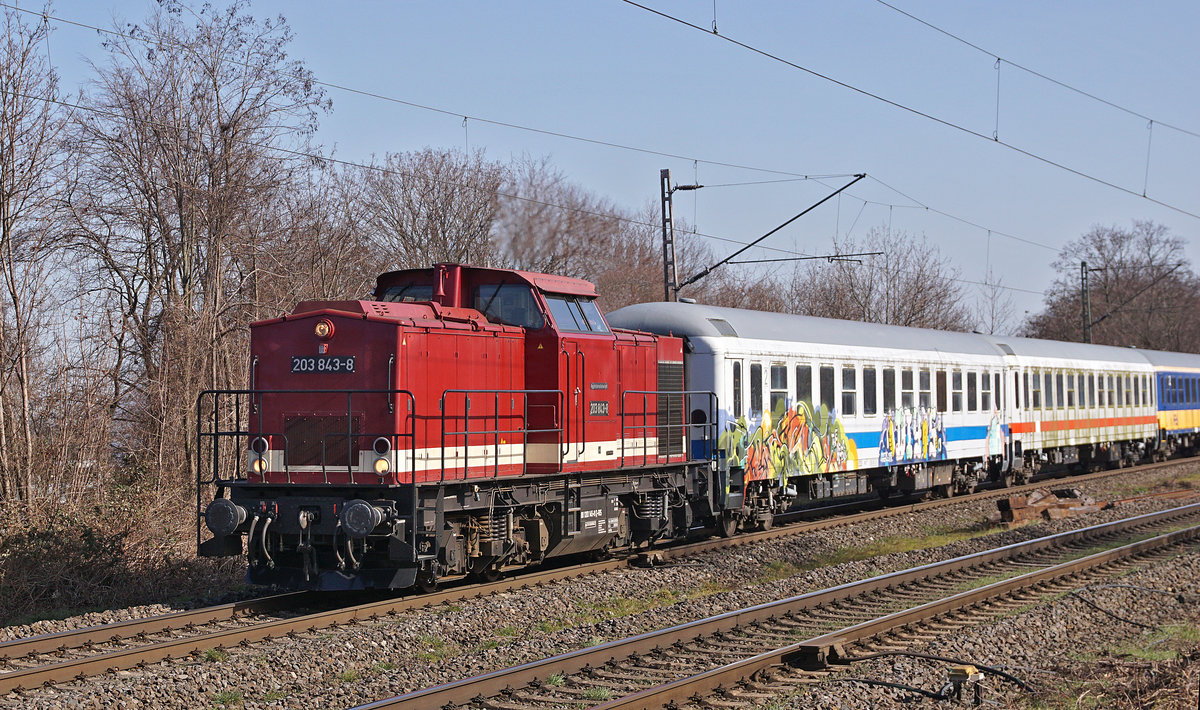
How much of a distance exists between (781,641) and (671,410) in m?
5.64

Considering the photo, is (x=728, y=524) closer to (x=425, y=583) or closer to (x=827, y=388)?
(x=827, y=388)

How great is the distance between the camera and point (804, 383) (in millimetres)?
17719

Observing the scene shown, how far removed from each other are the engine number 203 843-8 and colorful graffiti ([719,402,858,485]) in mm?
6561

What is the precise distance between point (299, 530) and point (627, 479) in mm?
4481

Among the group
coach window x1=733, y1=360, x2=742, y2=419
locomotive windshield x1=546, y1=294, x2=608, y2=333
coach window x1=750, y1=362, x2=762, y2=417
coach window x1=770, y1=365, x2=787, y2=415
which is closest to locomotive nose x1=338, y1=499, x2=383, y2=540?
locomotive windshield x1=546, y1=294, x2=608, y2=333

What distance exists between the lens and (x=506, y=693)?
775cm

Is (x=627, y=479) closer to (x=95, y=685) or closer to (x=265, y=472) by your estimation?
(x=265, y=472)

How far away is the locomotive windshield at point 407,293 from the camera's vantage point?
39.8ft

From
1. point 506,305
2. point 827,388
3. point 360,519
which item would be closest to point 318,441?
point 360,519

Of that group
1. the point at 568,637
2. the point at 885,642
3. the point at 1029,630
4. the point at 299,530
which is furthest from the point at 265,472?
the point at 1029,630

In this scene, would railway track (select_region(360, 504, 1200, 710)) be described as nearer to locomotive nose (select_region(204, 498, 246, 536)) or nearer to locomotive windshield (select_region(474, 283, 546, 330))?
locomotive nose (select_region(204, 498, 246, 536))

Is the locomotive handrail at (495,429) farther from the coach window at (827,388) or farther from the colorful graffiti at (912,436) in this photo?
the colorful graffiti at (912,436)

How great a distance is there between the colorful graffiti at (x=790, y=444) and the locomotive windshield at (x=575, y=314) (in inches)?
135

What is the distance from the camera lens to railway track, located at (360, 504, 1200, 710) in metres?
7.69
